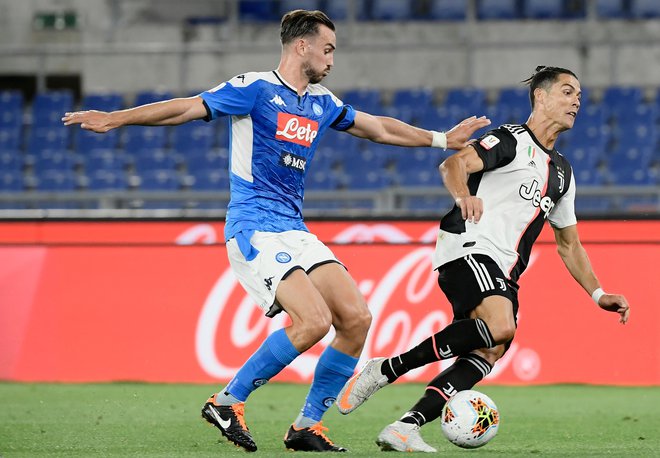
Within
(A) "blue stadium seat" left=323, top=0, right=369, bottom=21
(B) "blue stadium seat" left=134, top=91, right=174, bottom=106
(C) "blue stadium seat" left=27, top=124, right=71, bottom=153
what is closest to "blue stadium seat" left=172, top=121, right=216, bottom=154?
(B) "blue stadium seat" left=134, top=91, right=174, bottom=106

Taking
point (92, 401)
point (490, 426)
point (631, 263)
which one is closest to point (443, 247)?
Answer: point (490, 426)

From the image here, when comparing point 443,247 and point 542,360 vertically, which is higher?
point 443,247

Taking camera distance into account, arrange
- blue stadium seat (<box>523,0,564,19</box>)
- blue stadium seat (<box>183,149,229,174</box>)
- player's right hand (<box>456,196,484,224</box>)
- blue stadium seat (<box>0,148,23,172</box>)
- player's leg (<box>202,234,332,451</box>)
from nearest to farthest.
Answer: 1. player's right hand (<box>456,196,484,224</box>)
2. player's leg (<box>202,234,332,451</box>)
3. blue stadium seat (<box>183,149,229,174</box>)
4. blue stadium seat (<box>0,148,23,172</box>)
5. blue stadium seat (<box>523,0,564,19</box>)

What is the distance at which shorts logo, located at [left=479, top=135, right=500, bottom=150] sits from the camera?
6199mm

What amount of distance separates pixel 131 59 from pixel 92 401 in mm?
13954

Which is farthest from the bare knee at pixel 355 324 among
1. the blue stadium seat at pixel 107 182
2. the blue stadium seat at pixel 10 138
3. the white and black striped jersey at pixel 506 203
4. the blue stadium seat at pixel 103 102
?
the blue stadium seat at pixel 10 138

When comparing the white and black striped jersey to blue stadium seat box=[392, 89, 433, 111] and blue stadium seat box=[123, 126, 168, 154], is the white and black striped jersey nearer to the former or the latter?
blue stadium seat box=[392, 89, 433, 111]

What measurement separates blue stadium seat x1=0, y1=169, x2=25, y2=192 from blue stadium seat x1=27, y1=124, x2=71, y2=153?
77 centimetres

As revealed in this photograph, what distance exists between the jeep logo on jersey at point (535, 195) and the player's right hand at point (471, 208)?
0.71 metres

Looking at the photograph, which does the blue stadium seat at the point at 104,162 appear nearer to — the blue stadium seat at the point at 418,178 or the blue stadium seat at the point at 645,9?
the blue stadium seat at the point at 418,178

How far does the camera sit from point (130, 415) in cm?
806

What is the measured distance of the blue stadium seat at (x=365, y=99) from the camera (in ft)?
64.0

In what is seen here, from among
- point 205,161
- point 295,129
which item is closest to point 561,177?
point 295,129

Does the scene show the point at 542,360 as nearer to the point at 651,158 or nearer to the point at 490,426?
the point at 490,426
